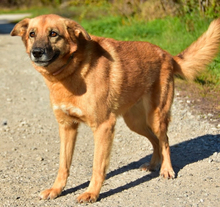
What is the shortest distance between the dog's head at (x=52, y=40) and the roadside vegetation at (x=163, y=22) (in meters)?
3.88

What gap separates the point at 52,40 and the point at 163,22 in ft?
25.4

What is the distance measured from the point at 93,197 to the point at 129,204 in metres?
0.35

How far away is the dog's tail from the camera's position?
516cm

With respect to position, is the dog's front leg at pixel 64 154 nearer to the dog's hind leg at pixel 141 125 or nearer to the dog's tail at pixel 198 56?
the dog's hind leg at pixel 141 125

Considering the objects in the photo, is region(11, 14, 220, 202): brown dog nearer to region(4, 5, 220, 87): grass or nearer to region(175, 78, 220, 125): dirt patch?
region(175, 78, 220, 125): dirt patch

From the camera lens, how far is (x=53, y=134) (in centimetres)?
612

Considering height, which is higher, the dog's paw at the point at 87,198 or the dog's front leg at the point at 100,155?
the dog's front leg at the point at 100,155

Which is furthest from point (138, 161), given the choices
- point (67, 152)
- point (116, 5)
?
point (116, 5)

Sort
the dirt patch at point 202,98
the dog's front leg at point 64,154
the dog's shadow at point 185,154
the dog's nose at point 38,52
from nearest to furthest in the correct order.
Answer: the dog's nose at point 38,52 → the dog's front leg at point 64,154 → the dog's shadow at point 185,154 → the dirt patch at point 202,98

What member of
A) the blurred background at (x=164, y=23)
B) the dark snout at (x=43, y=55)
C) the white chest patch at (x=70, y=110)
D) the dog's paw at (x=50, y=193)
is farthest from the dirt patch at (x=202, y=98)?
the dark snout at (x=43, y=55)

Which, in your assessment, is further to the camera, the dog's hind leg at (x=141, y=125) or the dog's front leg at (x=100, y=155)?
the dog's hind leg at (x=141, y=125)

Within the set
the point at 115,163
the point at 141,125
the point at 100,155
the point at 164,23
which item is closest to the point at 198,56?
the point at 141,125

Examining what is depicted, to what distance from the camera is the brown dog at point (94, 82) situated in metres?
3.93

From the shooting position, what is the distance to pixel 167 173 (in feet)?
15.1
